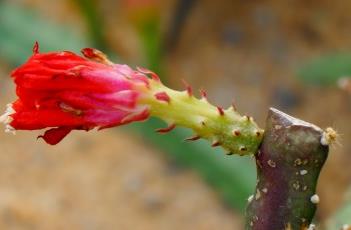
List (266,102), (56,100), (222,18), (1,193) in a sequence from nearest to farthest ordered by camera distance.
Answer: (56,100) < (1,193) < (266,102) < (222,18)

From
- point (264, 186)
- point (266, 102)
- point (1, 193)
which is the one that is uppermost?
point (264, 186)

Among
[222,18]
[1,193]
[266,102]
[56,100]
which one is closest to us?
[56,100]

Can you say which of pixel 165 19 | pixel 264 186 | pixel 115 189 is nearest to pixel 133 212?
pixel 115 189

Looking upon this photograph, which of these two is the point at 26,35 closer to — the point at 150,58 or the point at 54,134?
the point at 150,58

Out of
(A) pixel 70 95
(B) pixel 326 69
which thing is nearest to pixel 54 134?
(A) pixel 70 95

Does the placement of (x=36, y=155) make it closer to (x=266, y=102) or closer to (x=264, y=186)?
(x=266, y=102)

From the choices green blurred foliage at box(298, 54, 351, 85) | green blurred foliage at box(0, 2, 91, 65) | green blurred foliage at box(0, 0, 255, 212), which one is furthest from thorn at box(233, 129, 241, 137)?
green blurred foliage at box(0, 2, 91, 65)

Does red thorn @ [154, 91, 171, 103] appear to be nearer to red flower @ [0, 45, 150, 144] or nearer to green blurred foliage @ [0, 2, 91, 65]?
red flower @ [0, 45, 150, 144]

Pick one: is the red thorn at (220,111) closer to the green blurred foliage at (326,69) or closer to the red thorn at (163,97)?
the red thorn at (163,97)
